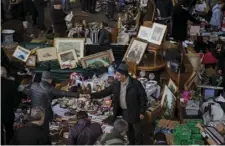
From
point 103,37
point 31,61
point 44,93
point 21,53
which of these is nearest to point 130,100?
point 44,93

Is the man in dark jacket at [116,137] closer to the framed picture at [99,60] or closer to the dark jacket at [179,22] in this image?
the framed picture at [99,60]

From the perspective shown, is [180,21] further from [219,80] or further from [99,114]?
[99,114]

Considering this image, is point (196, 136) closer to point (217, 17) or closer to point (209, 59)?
point (209, 59)

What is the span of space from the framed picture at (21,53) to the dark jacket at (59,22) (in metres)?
1.06

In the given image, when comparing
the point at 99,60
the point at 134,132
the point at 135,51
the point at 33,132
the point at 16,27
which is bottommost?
the point at 134,132

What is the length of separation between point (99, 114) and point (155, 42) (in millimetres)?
2260

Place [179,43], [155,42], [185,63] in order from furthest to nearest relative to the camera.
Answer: [179,43]
[155,42]
[185,63]

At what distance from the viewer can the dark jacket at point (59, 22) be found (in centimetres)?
1143

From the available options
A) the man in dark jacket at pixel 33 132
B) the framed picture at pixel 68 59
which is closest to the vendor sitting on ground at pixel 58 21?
the framed picture at pixel 68 59

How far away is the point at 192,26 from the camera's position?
1235cm

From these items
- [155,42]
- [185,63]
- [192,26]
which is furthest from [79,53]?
[192,26]

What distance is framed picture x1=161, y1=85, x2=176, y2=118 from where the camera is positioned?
28.5ft

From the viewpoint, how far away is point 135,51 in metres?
10.3

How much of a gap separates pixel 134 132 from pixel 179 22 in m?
4.90
